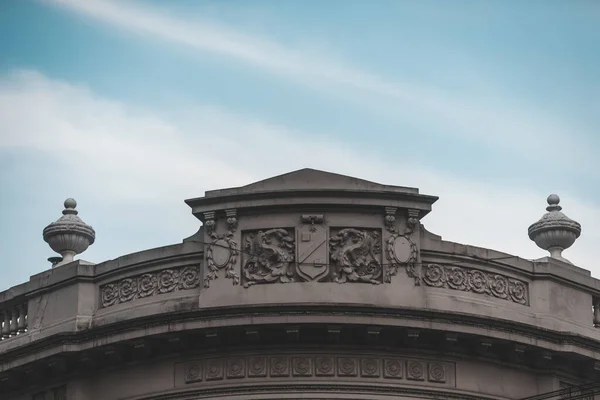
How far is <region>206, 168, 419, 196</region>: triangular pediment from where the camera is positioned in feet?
160

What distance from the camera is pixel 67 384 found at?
4928cm

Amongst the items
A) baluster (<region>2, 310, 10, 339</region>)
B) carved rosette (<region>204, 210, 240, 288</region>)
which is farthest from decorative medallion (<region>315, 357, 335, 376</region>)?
baluster (<region>2, 310, 10, 339</region>)

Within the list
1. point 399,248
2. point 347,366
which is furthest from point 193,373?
point 399,248

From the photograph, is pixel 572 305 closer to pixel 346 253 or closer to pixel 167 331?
pixel 346 253

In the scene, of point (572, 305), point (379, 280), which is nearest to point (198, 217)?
point (379, 280)

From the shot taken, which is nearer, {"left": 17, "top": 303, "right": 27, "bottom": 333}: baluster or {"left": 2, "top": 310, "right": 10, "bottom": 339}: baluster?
{"left": 17, "top": 303, "right": 27, "bottom": 333}: baluster

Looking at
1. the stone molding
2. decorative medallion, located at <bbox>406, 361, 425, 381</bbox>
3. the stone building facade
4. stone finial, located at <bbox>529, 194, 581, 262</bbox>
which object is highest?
stone finial, located at <bbox>529, 194, 581, 262</bbox>

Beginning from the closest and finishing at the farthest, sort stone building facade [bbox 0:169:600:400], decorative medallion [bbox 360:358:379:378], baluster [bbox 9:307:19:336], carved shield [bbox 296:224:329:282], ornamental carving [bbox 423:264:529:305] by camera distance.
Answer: stone building facade [bbox 0:169:600:400]
decorative medallion [bbox 360:358:379:378]
carved shield [bbox 296:224:329:282]
ornamental carving [bbox 423:264:529:305]
baluster [bbox 9:307:19:336]

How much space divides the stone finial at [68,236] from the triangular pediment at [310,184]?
3.90 m

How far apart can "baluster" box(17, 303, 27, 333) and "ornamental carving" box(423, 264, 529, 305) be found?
A: 8.90 meters

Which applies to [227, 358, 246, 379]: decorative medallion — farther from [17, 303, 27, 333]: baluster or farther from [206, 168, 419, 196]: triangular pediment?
[17, 303, 27, 333]: baluster

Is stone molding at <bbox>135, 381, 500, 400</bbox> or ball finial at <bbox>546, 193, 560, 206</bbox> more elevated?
ball finial at <bbox>546, 193, 560, 206</bbox>

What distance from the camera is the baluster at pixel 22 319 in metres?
50.8

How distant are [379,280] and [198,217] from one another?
408 centimetres
